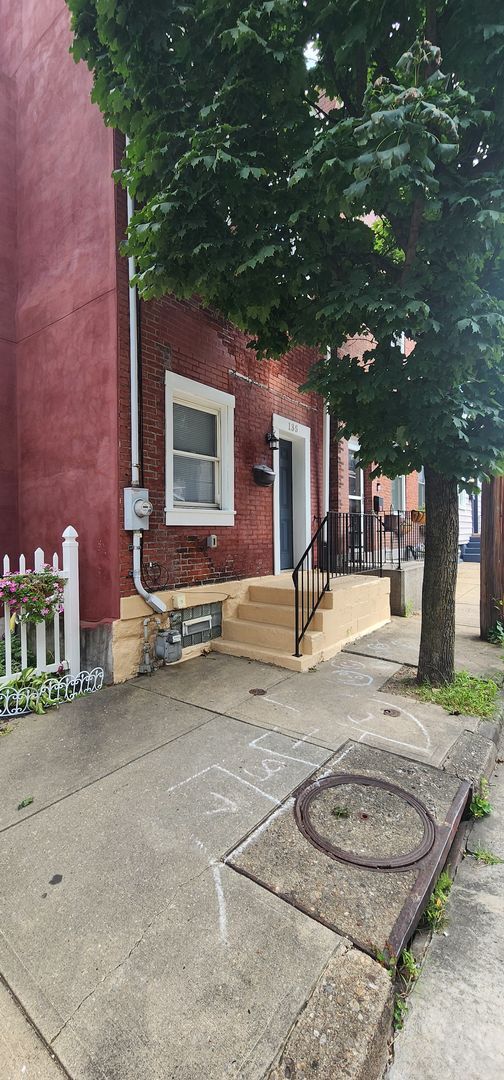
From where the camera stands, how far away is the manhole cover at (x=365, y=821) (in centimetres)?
227

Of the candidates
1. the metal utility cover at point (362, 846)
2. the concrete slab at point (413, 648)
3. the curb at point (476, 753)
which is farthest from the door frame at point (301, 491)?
the metal utility cover at point (362, 846)

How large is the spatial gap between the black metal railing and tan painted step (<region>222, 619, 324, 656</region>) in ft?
0.39

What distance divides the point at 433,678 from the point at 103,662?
10.5 ft

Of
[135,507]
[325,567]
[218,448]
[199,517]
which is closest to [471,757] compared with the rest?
[135,507]

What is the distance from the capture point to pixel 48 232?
223 inches

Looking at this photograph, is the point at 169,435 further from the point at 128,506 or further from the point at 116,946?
the point at 116,946

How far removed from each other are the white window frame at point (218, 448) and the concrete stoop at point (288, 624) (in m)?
1.14

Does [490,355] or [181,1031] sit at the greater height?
[490,355]

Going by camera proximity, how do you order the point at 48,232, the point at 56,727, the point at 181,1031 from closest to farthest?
the point at 181,1031
the point at 56,727
the point at 48,232

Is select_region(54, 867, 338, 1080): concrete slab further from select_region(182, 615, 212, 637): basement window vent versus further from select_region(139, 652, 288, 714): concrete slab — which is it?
select_region(182, 615, 212, 637): basement window vent

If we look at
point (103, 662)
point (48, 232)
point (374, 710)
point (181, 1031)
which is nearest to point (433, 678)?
point (374, 710)

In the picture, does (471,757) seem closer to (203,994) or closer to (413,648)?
(203,994)

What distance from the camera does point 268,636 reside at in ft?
18.0

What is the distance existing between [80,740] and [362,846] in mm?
2162
